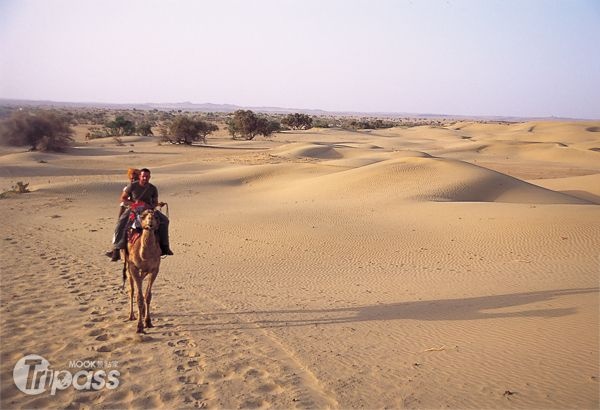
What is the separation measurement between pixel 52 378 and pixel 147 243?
6.75 feet

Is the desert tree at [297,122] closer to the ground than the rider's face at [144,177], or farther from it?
farther from it

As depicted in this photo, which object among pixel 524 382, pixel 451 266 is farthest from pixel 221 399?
pixel 451 266

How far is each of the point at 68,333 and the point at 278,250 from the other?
655 cm

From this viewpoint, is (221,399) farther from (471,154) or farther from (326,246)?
(471,154)

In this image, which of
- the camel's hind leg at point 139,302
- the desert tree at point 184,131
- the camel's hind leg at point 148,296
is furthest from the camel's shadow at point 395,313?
the desert tree at point 184,131

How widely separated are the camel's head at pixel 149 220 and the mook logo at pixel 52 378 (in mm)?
1929

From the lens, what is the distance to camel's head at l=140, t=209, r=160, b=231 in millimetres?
6512

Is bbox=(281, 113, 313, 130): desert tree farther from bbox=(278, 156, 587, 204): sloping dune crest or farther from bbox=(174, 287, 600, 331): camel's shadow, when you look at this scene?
bbox=(174, 287, 600, 331): camel's shadow

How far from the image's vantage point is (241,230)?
14.8 meters

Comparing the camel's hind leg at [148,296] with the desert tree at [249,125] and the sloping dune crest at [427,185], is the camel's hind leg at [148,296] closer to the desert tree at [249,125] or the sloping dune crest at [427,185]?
the sloping dune crest at [427,185]

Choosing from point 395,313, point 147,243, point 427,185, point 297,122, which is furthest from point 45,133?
point 297,122

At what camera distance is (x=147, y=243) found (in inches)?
263

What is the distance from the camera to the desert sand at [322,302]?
5.50 meters

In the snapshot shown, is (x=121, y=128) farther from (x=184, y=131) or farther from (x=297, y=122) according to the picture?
(x=297, y=122)
